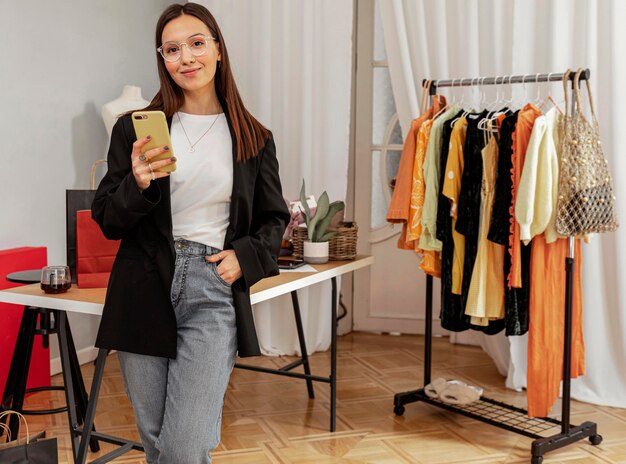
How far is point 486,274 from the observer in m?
3.22

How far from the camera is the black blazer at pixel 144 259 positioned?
6.03 ft

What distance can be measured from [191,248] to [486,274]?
65.3 inches

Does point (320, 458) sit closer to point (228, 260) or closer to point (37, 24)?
point (228, 260)

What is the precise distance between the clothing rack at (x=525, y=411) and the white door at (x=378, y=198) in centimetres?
136

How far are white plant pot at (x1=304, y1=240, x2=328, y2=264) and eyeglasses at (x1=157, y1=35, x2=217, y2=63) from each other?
1501mm

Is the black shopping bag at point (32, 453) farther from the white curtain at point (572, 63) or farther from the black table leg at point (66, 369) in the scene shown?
the white curtain at point (572, 63)

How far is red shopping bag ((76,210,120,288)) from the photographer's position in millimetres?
2525

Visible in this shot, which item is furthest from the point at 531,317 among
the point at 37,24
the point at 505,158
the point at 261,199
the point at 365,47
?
the point at 37,24

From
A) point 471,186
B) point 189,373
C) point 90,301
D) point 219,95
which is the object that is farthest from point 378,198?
point 189,373

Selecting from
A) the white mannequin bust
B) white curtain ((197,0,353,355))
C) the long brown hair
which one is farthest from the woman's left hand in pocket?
white curtain ((197,0,353,355))

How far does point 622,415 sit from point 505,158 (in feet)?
4.46

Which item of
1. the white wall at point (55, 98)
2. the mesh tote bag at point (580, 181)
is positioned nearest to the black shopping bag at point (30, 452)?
the white wall at point (55, 98)

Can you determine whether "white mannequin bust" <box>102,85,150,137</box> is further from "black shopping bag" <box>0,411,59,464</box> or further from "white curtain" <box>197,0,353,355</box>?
"black shopping bag" <box>0,411,59,464</box>

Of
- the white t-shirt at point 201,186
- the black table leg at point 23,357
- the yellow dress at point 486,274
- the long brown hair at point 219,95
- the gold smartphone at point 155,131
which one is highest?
the long brown hair at point 219,95
